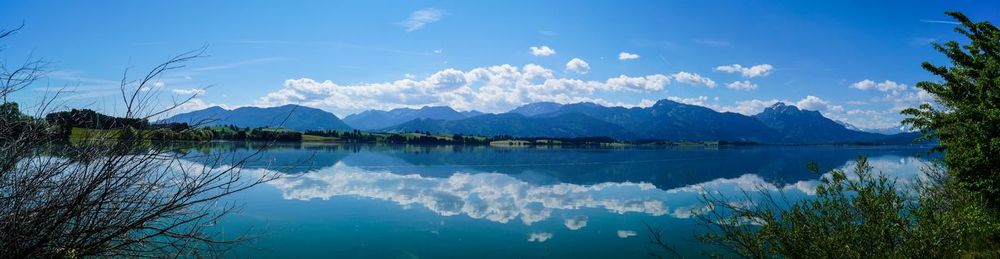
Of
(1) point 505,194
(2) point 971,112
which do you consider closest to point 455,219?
(1) point 505,194

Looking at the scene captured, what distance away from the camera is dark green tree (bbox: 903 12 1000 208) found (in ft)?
46.9

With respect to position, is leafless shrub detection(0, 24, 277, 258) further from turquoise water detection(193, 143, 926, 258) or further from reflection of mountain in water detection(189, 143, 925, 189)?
reflection of mountain in water detection(189, 143, 925, 189)

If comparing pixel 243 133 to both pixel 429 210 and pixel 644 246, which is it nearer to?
pixel 429 210

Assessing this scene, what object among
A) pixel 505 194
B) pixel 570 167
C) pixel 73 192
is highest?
pixel 73 192

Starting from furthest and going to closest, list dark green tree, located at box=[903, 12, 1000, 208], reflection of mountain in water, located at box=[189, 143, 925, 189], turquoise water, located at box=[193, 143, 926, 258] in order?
reflection of mountain in water, located at box=[189, 143, 925, 189] → turquoise water, located at box=[193, 143, 926, 258] → dark green tree, located at box=[903, 12, 1000, 208]

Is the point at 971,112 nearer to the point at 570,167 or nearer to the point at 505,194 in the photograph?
the point at 505,194

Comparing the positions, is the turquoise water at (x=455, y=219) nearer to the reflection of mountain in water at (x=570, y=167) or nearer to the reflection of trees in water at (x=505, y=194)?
the reflection of trees in water at (x=505, y=194)

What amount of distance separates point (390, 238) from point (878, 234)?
22.7 metres

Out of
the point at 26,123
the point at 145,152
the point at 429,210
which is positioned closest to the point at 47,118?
the point at 26,123

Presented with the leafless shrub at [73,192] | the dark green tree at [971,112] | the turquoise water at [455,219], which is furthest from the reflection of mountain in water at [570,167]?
the leafless shrub at [73,192]

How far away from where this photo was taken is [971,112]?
48.8 ft

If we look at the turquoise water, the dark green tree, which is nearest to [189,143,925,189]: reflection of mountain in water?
the turquoise water

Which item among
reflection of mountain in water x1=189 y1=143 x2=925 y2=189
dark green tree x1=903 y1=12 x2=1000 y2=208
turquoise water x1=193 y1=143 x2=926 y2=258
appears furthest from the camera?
reflection of mountain in water x1=189 y1=143 x2=925 y2=189

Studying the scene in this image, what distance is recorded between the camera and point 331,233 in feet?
94.8
